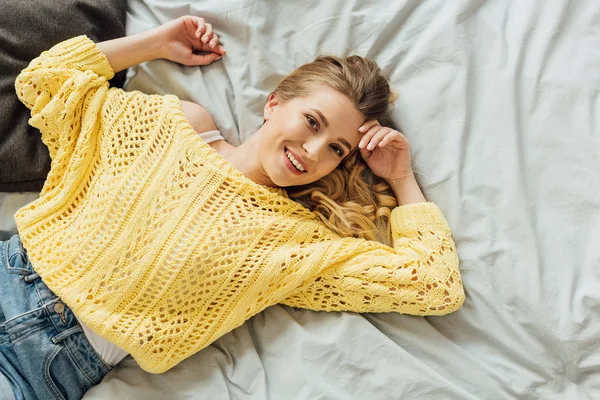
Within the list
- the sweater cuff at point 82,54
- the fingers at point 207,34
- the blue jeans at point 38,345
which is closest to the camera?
the blue jeans at point 38,345

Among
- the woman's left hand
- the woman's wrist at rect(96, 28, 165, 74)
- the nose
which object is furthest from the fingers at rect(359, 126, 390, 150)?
the woman's wrist at rect(96, 28, 165, 74)

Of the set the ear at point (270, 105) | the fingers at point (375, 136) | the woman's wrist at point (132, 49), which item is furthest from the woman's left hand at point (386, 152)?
the woman's wrist at point (132, 49)

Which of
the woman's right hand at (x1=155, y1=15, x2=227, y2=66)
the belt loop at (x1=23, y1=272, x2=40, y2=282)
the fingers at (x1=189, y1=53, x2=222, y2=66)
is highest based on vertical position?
the woman's right hand at (x1=155, y1=15, x2=227, y2=66)

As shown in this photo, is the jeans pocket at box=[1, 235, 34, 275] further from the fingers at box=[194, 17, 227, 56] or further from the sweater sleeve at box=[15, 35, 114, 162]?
the fingers at box=[194, 17, 227, 56]

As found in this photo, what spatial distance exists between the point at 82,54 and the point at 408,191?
2.68 ft

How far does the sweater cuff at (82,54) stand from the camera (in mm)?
1246

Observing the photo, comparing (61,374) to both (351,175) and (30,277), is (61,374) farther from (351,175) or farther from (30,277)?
(351,175)

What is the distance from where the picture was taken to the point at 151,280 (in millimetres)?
1156

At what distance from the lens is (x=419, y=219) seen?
1.23 metres

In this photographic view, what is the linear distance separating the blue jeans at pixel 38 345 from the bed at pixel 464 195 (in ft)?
0.20

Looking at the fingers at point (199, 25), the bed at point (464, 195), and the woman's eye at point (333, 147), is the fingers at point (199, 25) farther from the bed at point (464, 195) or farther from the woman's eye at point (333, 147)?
the woman's eye at point (333, 147)

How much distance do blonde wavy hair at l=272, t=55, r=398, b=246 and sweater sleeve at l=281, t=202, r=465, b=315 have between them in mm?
71

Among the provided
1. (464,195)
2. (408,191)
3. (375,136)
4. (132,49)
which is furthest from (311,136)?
(132,49)

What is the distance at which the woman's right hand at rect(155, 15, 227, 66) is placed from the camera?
1345 mm
